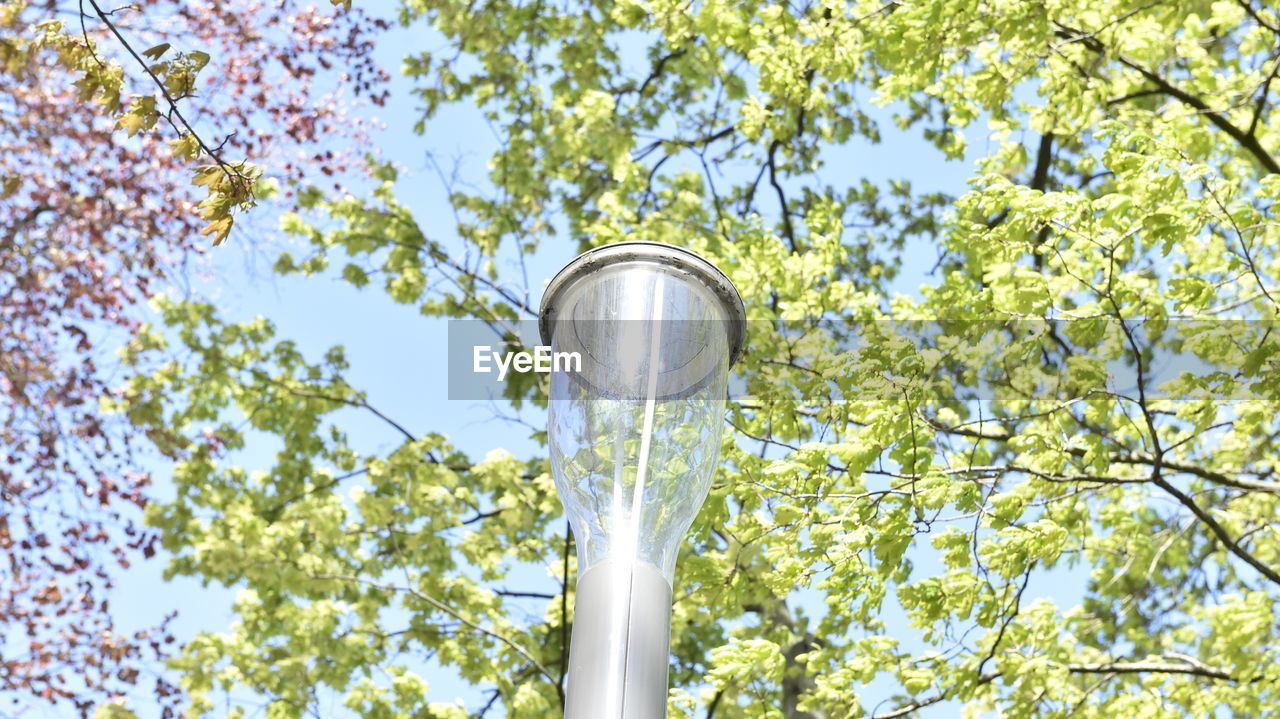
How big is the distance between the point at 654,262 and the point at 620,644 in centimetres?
83

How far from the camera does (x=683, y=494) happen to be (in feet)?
8.43

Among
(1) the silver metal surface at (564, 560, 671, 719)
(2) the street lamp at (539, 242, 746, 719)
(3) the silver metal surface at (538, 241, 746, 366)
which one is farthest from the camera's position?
(3) the silver metal surface at (538, 241, 746, 366)

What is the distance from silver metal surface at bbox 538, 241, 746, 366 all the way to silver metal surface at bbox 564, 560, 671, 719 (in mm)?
601

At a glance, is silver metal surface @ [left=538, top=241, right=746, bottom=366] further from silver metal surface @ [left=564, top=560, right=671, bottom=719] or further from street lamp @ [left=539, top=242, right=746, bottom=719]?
silver metal surface @ [left=564, top=560, right=671, bottom=719]

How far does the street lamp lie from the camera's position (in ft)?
7.87

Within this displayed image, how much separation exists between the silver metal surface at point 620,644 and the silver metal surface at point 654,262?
0.60m

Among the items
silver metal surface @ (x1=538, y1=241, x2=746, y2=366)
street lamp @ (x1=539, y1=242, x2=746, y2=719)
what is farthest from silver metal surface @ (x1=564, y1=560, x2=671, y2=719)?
silver metal surface @ (x1=538, y1=241, x2=746, y2=366)

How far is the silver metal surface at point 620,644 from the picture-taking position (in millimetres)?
2205

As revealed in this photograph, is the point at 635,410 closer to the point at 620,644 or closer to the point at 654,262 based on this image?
the point at 654,262

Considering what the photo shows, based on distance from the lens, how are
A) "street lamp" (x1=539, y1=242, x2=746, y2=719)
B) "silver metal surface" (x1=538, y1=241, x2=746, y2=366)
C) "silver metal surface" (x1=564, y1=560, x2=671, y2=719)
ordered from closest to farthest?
"silver metal surface" (x1=564, y1=560, x2=671, y2=719)
"street lamp" (x1=539, y1=242, x2=746, y2=719)
"silver metal surface" (x1=538, y1=241, x2=746, y2=366)

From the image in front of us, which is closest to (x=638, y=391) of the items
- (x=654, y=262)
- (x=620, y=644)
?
(x=654, y=262)

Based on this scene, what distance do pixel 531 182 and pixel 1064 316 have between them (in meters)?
5.38

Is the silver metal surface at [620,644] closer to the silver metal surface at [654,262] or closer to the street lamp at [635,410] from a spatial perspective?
the street lamp at [635,410]

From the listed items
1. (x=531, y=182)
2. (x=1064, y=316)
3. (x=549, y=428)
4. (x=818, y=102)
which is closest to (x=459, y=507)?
(x=531, y=182)
